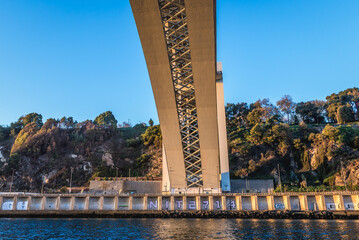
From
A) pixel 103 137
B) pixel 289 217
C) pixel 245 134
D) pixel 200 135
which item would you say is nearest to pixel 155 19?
pixel 200 135

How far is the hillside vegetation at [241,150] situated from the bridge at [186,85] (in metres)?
11.8

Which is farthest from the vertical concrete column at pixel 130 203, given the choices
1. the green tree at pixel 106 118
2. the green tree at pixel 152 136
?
the green tree at pixel 106 118

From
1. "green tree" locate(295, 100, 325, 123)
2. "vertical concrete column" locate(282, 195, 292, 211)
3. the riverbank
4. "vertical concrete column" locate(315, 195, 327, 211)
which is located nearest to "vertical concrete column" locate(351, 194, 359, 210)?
the riverbank

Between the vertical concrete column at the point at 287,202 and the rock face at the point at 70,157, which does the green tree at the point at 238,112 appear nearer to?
the rock face at the point at 70,157

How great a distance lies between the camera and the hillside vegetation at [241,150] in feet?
145

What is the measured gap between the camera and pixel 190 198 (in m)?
35.0

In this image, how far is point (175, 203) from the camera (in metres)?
34.7

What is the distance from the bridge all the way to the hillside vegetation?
11.8 metres

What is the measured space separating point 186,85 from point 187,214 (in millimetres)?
13890

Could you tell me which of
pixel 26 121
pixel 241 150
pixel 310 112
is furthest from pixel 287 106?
pixel 26 121

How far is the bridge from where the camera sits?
23.1 metres

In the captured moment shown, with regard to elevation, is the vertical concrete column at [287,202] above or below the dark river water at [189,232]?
above

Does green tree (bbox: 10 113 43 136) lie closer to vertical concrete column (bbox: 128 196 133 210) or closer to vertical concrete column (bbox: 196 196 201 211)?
vertical concrete column (bbox: 128 196 133 210)

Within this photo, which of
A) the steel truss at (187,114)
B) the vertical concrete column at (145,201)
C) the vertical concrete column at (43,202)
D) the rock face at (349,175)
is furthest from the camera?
the rock face at (349,175)
